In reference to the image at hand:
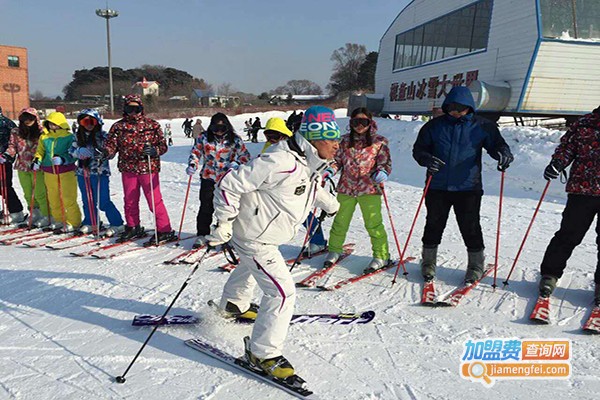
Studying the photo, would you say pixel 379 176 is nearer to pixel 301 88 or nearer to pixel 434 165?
pixel 434 165

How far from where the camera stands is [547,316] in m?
3.61

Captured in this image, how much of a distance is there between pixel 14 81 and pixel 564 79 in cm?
5789

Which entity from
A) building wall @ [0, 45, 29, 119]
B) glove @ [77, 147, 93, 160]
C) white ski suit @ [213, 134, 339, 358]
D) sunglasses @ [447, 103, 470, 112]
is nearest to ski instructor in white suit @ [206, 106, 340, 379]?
white ski suit @ [213, 134, 339, 358]

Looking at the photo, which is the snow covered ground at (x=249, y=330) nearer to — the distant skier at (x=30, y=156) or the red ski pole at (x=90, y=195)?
the red ski pole at (x=90, y=195)

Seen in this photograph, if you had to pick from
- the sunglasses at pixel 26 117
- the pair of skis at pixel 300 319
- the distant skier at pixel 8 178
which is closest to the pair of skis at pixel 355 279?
the pair of skis at pixel 300 319

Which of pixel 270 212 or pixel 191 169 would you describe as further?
pixel 191 169

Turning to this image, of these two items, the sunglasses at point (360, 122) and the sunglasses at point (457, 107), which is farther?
the sunglasses at point (360, 122)

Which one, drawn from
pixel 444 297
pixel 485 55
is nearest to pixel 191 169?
pixel 444 297

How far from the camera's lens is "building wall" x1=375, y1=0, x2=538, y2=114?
12836 mm

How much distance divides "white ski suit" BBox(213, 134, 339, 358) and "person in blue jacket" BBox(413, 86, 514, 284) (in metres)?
1.68

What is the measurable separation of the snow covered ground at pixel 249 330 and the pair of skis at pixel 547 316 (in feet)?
0.22

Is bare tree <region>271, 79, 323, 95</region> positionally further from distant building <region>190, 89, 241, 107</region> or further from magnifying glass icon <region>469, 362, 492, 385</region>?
magnifying glass icon <region>469, 362, 492, 385</region>

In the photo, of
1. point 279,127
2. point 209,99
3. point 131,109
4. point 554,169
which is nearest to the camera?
point 279,127

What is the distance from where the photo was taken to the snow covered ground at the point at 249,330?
269 cm
